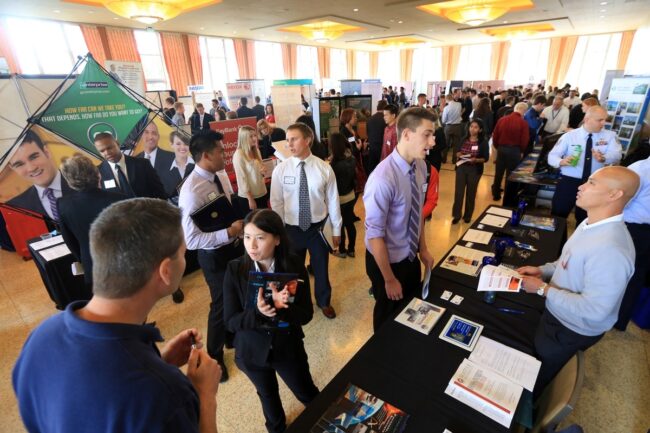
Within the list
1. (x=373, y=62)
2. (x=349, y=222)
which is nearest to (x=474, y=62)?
(x=373, y=62)

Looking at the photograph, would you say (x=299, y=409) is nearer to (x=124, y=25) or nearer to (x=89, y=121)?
(x=89, y=121)

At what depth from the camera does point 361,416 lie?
3.95 feet

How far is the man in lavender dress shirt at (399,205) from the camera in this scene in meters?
1.82

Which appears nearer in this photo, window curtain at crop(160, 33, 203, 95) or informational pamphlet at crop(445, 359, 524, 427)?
informational pamphlet at crop(445, 359, 524, 427)

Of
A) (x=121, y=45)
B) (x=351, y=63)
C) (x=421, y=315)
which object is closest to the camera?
(x=421, y=315)

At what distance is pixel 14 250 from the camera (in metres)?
4.50

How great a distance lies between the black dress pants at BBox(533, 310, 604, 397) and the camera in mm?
1462

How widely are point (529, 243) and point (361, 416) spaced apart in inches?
78.2

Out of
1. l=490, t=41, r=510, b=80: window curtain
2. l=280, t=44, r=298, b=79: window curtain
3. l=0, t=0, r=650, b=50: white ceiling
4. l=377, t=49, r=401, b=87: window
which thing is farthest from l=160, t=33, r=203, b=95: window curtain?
l=490, t=41, r=510, b=80: window curtain

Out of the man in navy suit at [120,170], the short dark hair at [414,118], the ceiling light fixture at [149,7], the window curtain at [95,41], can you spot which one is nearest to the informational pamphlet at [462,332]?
the short dark hair at [414,118]

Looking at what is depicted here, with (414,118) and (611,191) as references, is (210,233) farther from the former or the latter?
(611,191)

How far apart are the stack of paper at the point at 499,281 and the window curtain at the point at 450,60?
2068 centimetres

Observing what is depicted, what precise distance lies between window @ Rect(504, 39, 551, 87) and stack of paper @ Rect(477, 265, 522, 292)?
751 inches

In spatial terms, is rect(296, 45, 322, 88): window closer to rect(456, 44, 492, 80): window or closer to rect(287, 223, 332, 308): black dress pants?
rect(456, 44, 492, 80): window
